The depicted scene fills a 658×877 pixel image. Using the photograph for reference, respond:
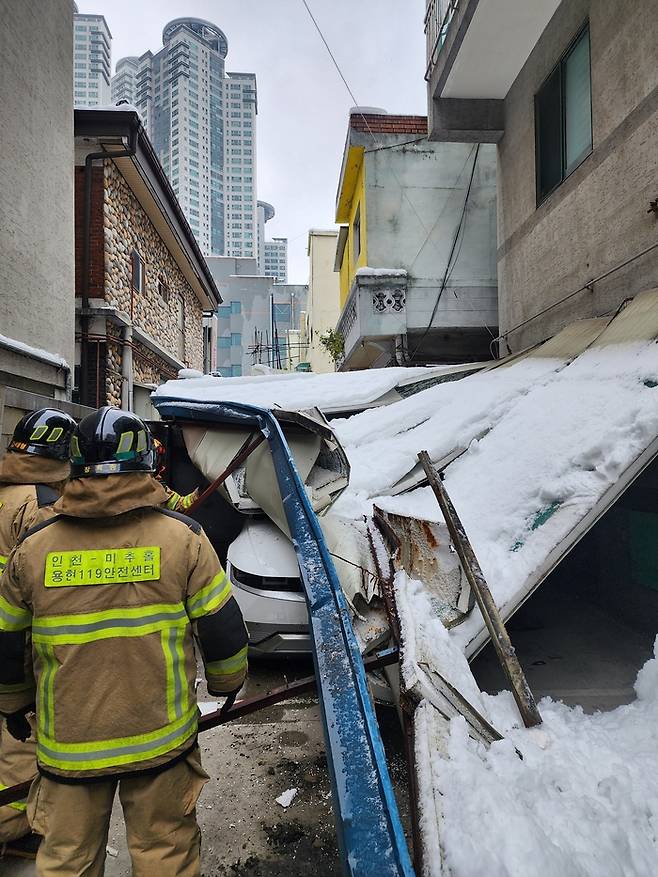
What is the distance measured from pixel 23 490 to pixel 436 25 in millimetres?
8031

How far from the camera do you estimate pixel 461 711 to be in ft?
6.18

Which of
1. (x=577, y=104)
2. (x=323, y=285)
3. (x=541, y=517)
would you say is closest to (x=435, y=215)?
(x=577, y=104)

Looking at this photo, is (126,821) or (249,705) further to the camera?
(249,705)

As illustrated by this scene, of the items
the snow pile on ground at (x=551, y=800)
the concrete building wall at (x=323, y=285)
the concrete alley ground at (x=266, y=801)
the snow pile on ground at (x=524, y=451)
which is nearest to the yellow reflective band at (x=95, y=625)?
the snow pile on ground at (x=551, y=800)

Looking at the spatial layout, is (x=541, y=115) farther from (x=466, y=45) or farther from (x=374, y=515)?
(x=374, y=515)

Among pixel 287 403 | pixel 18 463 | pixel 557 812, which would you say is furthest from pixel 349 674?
pixel 287 403

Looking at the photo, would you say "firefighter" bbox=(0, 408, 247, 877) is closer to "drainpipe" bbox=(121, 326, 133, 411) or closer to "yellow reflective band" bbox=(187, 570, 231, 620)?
"yellow reflective band" bbox=(187, 570, 231, 620)

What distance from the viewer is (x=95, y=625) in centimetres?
145

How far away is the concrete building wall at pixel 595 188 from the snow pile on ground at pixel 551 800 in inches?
143

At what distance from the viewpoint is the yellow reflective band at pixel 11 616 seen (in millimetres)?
1510

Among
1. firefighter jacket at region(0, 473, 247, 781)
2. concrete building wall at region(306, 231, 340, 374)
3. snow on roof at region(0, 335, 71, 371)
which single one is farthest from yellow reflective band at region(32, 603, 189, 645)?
concrete building wall at region(306, 231, 340, 374)

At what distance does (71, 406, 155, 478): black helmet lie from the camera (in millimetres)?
1514

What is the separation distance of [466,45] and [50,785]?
7.64 meters

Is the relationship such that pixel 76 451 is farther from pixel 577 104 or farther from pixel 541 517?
pixel 577 104
